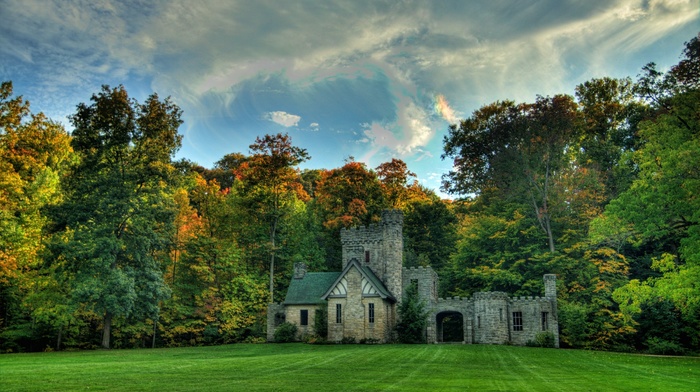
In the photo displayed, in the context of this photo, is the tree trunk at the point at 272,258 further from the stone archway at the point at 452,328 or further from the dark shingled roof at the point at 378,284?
the stone archway at the point at 452,328

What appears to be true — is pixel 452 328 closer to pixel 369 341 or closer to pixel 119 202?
pixel 369 341

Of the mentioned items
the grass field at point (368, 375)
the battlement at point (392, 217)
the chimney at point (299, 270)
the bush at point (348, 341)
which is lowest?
the bush at point (348, 341)

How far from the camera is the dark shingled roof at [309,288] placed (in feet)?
134

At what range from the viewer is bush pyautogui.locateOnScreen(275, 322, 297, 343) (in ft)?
129

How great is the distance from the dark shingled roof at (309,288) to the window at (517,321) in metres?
13.4

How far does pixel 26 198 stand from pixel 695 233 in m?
37.8

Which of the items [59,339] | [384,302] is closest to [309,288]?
[384,302]

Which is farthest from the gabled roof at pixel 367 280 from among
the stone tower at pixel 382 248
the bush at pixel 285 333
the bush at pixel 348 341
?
the bush at pixel 285 333

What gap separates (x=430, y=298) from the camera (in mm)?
39562

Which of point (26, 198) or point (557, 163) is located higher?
point (557, 163)

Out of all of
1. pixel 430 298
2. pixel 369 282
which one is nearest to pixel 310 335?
pixel 369 282

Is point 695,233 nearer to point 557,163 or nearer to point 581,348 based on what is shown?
point 581,348

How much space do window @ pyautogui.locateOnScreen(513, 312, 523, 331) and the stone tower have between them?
8219 millimetres

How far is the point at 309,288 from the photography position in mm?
41750
